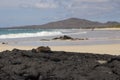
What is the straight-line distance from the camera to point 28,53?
410 inches

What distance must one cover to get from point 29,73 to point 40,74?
0.27m

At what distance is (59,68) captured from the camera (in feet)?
27.3

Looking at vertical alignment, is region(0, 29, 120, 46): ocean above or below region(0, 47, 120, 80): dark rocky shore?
below

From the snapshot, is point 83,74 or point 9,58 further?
point 9,58

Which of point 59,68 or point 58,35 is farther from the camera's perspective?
point 58,35

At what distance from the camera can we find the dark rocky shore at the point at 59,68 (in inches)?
311

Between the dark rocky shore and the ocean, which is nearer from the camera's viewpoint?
the dark rocky shore

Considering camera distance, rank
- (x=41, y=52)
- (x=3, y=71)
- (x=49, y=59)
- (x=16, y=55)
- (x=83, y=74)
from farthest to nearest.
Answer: (x=41, y=52)
(x=16, y=55)
(x=49, y=59)
(x=3, y=71)
(x=83, y=74)

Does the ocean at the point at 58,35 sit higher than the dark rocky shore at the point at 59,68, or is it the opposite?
the dark rocky shore at the point at 59,68

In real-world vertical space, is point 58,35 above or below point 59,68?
below

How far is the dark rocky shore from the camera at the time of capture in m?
7.89

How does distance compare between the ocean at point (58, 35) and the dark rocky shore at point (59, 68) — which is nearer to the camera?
the dark rocky shore at point (59, 68)

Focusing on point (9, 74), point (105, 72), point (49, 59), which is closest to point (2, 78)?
point (9, 74)

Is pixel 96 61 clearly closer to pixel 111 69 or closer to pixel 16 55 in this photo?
pixel 111 69
